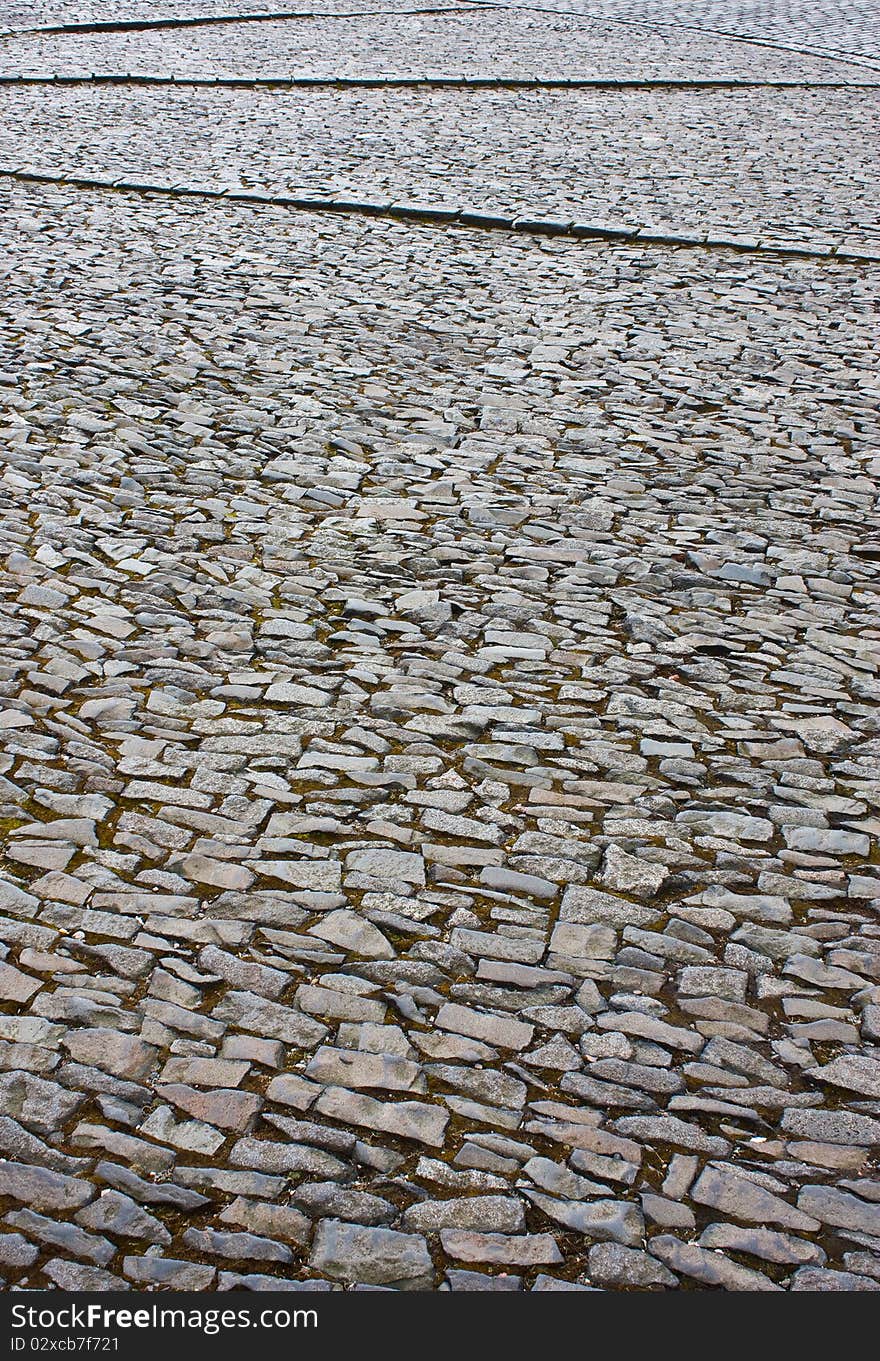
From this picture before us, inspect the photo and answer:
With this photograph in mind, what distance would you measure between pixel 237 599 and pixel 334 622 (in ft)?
1.24

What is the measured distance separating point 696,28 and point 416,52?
17.7ft

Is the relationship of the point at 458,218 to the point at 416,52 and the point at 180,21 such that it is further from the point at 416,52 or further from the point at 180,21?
the point at 180,21

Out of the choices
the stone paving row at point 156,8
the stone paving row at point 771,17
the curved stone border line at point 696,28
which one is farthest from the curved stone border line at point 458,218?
the stone paving row at point 771,17

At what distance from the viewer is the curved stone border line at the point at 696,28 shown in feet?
57.4

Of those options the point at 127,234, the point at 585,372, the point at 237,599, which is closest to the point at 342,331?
the point at 585,372

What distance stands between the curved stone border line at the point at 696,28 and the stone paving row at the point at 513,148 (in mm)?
2845

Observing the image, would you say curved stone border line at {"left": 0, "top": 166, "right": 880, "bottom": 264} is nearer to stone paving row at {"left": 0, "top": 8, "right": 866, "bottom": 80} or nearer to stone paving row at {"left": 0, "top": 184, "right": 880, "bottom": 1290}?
stone paving row at {"left": 0, "top": 184, "right": 880, "bottom": 1290}

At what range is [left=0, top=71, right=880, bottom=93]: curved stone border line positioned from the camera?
46.8ft

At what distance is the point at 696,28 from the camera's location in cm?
1961

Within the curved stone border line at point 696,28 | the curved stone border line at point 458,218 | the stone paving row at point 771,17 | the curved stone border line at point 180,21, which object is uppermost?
the stone paving row at point 771,17

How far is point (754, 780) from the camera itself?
3898 millimetres

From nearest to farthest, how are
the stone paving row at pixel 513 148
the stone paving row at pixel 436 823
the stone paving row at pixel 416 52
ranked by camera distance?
the stone paving row at pixel 436 823 → the stone paving row at pixel 513 148 → the stone paving row at pixel 416 52

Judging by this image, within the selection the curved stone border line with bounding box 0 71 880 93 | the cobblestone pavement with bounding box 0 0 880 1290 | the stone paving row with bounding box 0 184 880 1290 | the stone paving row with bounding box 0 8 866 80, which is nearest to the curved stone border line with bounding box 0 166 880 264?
the cobblestone pavement with bounding box 0 0 880 1290

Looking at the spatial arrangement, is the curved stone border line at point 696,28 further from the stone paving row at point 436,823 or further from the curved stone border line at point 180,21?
the stone paving row at point 436,823
